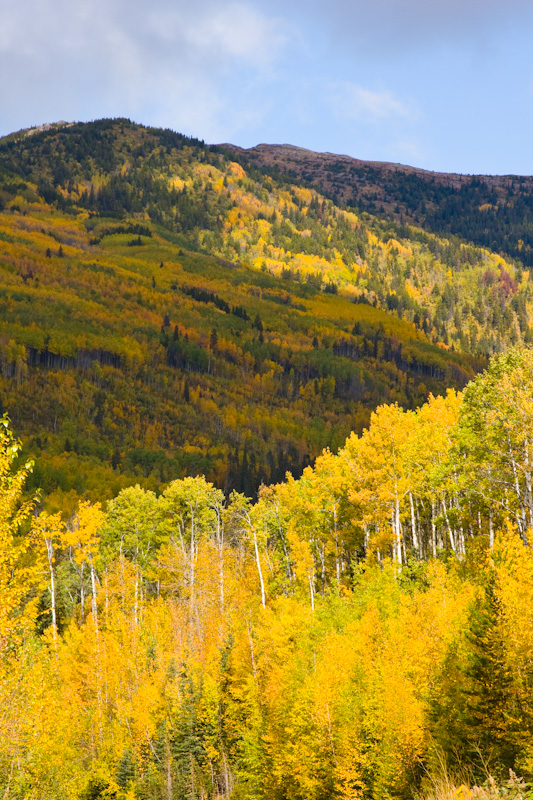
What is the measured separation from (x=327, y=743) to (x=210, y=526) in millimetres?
51640

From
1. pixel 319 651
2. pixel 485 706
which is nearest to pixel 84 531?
pixel 319 651

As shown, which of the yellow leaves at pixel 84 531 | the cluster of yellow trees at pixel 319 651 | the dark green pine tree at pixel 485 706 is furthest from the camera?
the yellow leaves at pixel 84 531

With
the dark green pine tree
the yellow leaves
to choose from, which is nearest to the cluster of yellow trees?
the dark green pine tree

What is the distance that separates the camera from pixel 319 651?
40281mm

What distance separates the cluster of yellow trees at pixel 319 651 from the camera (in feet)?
82.0

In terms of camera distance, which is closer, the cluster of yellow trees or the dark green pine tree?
the dark green pine tree

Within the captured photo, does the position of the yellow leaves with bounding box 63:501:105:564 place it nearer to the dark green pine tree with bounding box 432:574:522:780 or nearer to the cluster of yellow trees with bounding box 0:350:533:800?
the cluster of yellow trees with bounding box 0:350:533:800

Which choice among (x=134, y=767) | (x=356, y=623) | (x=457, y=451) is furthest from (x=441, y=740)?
(x=134, y=767)

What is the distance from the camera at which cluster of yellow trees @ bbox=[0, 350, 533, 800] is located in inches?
984

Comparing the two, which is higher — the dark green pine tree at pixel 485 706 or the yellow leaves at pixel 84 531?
the dark green pine tree at pixel 485 706

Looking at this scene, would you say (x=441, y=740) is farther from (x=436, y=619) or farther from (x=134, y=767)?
(x=134, y=767)

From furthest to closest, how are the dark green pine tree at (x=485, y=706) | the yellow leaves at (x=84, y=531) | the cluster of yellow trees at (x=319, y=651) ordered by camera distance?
the yellow leaves at (x=84, y=531) → the cluster of yellow trees at (x=319, y=651) → the dark green pine tree at (x=485, y=706)

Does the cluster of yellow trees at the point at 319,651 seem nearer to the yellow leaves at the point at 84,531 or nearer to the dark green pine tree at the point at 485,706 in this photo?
the dark green pine tree at the point at 485,706

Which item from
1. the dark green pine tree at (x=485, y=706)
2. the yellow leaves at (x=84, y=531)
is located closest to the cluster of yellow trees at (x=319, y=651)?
the dark green pine tree at (x=485, y=706)
